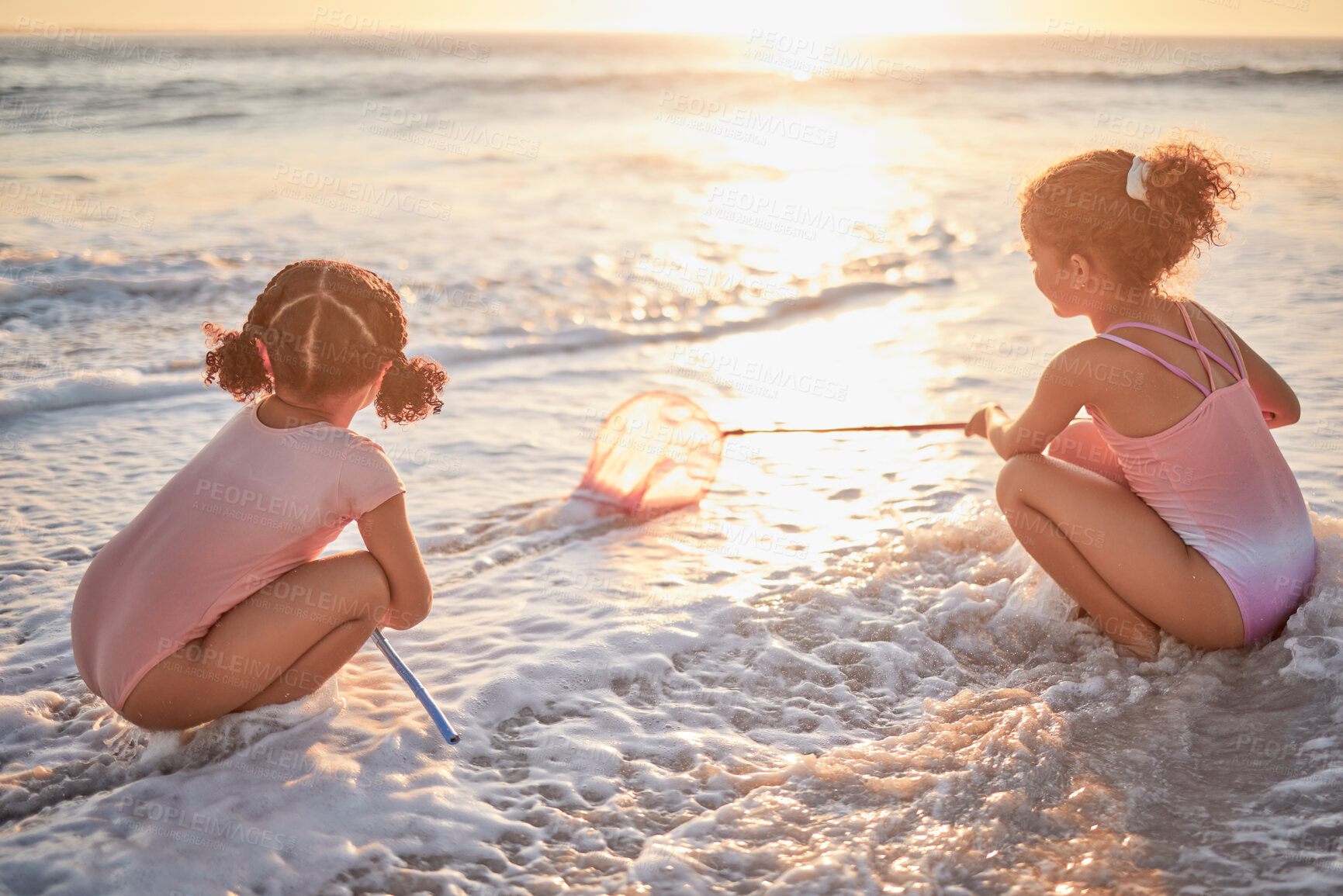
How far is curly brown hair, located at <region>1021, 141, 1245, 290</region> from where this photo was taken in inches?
96.0

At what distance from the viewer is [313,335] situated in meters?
2.21

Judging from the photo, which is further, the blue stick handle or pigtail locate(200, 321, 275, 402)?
the blue stick handle

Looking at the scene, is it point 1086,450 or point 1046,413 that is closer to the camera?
point 1046,413

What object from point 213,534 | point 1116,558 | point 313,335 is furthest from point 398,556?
point 1116,558

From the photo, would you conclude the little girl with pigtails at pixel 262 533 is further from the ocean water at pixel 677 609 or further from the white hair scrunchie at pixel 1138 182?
the white hair scrunchie at pixel 1138 182

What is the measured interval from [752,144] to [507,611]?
18.3 m

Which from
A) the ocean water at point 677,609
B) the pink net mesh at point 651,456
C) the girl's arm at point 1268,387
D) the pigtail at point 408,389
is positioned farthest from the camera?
the pink net mesh at point 651,456

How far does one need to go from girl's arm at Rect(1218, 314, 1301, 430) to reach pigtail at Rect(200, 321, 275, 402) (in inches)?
99.5

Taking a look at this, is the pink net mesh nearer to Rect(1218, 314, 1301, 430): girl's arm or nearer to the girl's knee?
the girl's knee

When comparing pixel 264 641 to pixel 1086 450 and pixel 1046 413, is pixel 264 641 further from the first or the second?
pixel 1086 450

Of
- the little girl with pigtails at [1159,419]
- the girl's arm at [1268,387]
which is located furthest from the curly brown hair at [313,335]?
the girl's arm at [1268,387]

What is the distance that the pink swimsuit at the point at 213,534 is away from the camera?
2.19m

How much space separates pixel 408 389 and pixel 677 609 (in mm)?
1220

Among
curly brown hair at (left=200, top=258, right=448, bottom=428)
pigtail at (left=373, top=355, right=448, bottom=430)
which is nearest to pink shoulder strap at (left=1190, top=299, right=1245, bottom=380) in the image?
pigtail at (left=373, top=355, right=448, bottom=430)
